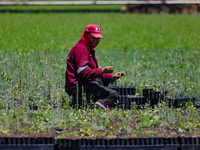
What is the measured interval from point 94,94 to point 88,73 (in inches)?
16.9

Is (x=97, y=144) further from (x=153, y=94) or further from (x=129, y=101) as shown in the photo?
(x=153, y=94)

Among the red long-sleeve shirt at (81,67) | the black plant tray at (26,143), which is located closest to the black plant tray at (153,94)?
the red long-sleeve shirt at (81,67)

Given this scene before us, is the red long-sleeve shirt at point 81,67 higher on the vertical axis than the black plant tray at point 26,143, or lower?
higher

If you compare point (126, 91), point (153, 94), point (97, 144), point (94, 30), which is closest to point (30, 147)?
point (97, 144)

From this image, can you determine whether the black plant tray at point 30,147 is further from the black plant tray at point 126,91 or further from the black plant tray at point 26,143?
the black plant tray at point 126,91

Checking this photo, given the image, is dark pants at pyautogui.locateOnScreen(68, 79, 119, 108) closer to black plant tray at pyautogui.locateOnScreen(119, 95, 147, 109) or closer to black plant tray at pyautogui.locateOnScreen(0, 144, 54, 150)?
black plant tray at pyautogui.locateOnScreen(119, 95, 147, 109)

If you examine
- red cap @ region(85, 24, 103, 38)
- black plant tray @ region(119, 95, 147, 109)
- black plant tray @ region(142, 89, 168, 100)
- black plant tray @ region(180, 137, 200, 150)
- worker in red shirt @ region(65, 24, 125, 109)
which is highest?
red cap @ region(85, 24, 103, 38)

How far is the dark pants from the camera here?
610 centimetres

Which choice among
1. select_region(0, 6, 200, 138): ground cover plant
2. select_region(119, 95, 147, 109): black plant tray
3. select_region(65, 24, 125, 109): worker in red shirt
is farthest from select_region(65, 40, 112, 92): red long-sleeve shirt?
select_region(119, 95, 147, 109): black plant tray

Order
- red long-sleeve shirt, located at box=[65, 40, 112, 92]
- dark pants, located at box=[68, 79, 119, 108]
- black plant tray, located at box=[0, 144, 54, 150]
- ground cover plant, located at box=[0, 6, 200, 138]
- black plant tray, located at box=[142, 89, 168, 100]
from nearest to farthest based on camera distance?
black plant tray, located at box=[0, 144, 54, 150] → ground cover plant, located at box=[0, 6, 200, 138] → red long-sleeve shirt, located at box=[65, 40, 112, 92] → dark pants, located at box=[68, 79, 119, 108] → black plant tray, located at box=[142, 89, 168, 100]

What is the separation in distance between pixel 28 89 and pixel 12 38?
6745mm

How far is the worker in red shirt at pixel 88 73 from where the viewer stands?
588 centimetres

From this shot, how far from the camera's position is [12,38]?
43.0 feet

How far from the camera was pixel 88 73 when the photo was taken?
19.3 ft
